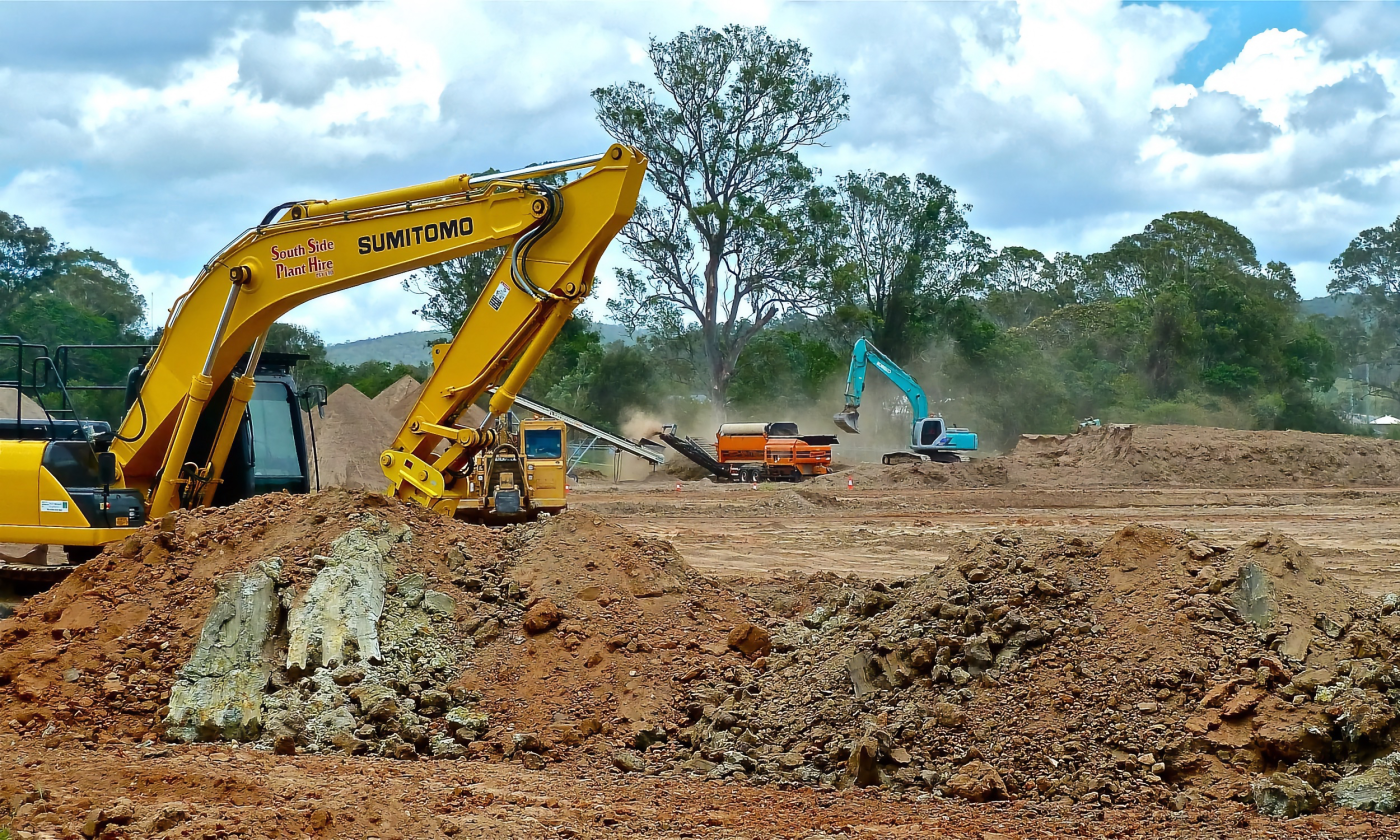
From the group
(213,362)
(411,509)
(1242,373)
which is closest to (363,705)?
(411,509)

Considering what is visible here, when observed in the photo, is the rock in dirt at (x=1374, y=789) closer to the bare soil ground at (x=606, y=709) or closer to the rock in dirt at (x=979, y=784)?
the bare soil ground at (x=606, y=709)

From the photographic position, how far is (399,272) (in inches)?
A: 426

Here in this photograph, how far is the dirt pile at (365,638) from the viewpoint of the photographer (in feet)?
23.3

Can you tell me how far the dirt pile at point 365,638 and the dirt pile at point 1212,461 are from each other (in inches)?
900

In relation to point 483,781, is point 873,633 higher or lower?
higher

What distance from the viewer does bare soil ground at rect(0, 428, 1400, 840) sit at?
18.1 ft

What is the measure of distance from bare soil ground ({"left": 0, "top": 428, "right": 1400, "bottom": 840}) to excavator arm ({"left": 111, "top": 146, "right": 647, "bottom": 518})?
1.92 meters

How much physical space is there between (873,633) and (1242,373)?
1850 inches

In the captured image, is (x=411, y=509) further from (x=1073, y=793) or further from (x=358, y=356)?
(x=358, y=356)

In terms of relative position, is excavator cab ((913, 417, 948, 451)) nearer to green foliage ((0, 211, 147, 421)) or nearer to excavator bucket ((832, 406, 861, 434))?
excavator bucket ((832, 406, 861, 434))

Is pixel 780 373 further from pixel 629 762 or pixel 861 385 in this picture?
pixel 629 762

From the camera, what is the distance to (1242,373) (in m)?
49.1

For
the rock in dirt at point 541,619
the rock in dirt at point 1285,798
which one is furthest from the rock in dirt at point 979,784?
the rock in dirt at point 541,619

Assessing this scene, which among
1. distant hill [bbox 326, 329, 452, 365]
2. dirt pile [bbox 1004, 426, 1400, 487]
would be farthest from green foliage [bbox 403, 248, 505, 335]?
distant hill [bbox 326, 329, 452, 365]
